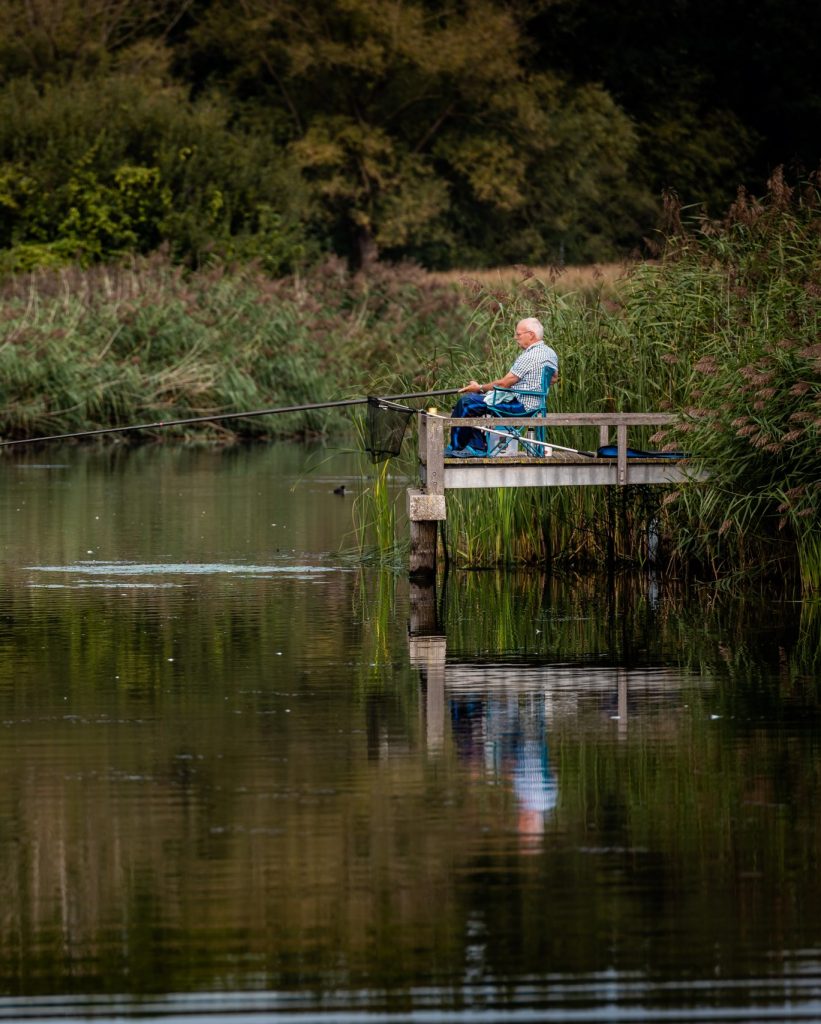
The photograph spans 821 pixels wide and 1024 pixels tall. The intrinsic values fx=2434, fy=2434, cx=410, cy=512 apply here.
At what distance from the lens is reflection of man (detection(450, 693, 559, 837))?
839cm

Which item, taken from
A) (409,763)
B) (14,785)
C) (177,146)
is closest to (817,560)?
(409,763)

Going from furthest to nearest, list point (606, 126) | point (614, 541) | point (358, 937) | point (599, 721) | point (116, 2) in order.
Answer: point (606, 126) → point (116, 2) → point (614, 541) → point (599, 721) → point (358, 937)

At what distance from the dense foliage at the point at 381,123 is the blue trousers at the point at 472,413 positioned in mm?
28516

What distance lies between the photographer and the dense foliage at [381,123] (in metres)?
48.0

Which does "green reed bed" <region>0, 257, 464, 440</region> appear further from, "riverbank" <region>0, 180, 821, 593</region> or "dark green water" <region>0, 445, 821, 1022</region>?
"dark green water" <region>0, 445, 821, 1022</region>

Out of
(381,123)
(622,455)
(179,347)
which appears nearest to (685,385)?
(622,455)

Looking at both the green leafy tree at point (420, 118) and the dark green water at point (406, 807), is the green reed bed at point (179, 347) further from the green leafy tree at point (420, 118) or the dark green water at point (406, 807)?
the green leafy tree at point (420, 118)

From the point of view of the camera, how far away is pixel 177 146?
159 ft

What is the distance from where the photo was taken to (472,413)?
16.7 meters

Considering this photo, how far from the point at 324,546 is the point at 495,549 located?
1923mm

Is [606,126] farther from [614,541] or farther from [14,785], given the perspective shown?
[14,785]

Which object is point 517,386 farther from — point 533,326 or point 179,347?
point 179,347

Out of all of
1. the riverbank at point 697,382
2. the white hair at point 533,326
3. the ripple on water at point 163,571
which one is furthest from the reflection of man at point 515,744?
the white hair at point 533,326

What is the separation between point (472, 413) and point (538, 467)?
2.56ft
